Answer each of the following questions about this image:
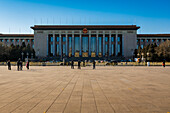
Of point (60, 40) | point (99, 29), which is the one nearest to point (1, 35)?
point (60, 40)

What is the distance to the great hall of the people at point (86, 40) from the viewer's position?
87750mm

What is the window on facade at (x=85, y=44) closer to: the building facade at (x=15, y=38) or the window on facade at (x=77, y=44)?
the window on facade at (x=77, y=44)

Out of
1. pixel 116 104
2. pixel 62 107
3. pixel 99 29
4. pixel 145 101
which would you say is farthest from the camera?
pixel 99 29

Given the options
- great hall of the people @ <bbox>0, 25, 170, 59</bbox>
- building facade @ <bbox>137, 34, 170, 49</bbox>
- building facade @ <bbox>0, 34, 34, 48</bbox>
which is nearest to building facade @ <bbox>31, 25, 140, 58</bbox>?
great hall of the people @ <bbox>0, 25, 170, 59</bbox>

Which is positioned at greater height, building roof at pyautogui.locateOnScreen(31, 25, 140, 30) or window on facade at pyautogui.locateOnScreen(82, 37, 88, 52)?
building roof at pyautogui.locateOnScreen(31, 25, 140, 30)

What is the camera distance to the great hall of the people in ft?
288

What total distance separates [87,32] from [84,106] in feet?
280

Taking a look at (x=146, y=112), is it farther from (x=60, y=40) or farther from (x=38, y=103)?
(x=60, y=40)

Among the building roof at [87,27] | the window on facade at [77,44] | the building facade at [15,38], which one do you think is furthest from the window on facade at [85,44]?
the building facade at [15,38]

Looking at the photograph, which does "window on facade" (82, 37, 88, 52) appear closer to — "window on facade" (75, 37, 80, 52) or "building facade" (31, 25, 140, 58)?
"building facade" (31, 25, 140, 58)

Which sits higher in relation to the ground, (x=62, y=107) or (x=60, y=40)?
(x=60, y=40)

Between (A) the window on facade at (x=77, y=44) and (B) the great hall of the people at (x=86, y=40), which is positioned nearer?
(B) the great hall of the people at (x=86, y=40)

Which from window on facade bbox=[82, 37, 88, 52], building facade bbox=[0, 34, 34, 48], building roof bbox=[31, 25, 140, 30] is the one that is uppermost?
building roof bbox=[31, 25, 140, 30]

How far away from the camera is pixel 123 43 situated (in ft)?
293
